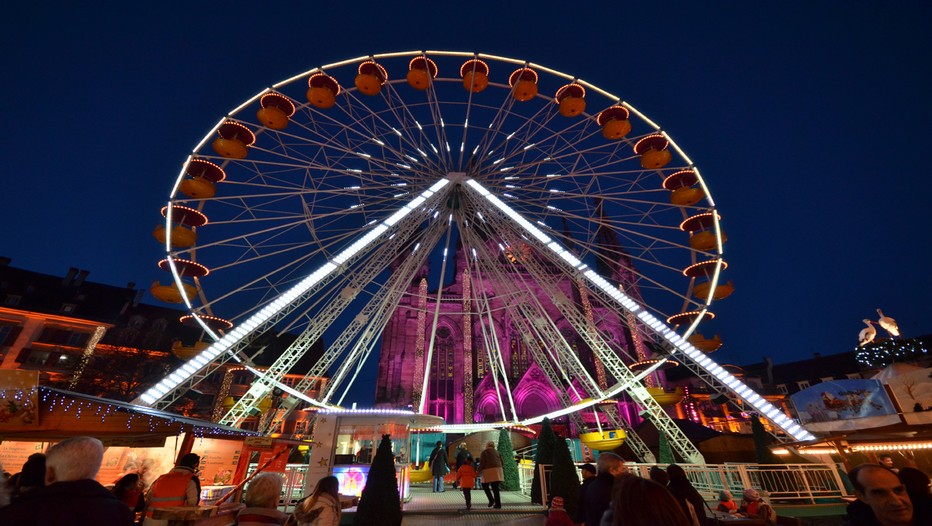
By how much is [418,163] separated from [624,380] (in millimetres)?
13347

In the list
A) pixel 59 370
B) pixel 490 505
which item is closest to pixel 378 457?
pixel 490 505

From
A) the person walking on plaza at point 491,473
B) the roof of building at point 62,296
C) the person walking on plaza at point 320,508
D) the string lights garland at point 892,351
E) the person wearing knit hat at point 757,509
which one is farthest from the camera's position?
the roof of building at point 62,296

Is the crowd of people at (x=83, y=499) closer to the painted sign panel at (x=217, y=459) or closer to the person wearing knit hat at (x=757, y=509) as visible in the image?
the person wearing knit hat at (x=757, y=509)

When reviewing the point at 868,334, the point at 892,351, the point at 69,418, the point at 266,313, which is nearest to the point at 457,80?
the point at 266,313

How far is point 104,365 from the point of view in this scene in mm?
30516

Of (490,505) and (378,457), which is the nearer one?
(378,457)

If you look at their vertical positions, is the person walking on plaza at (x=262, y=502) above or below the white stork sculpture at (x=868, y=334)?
below

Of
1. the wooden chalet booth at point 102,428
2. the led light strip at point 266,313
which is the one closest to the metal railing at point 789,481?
the wooden chalet booth at point 102,428

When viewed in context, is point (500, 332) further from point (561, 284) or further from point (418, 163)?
point (418, 163)

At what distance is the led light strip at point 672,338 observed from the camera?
13.0m

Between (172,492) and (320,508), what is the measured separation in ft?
12.7

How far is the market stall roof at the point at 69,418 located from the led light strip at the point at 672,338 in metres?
12.8

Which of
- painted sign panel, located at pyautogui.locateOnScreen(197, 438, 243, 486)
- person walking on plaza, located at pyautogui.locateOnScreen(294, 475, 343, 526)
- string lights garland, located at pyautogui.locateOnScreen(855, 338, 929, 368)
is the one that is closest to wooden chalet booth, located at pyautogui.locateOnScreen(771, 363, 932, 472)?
string lights garland, located at pyautogui.locateOnScreen(855, 338, 929, 368)

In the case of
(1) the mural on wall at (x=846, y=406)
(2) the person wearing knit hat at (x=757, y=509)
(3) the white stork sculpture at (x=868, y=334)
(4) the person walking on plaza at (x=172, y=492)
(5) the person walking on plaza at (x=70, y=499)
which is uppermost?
(3) the white stork sculpture at (x=868, y=334)
